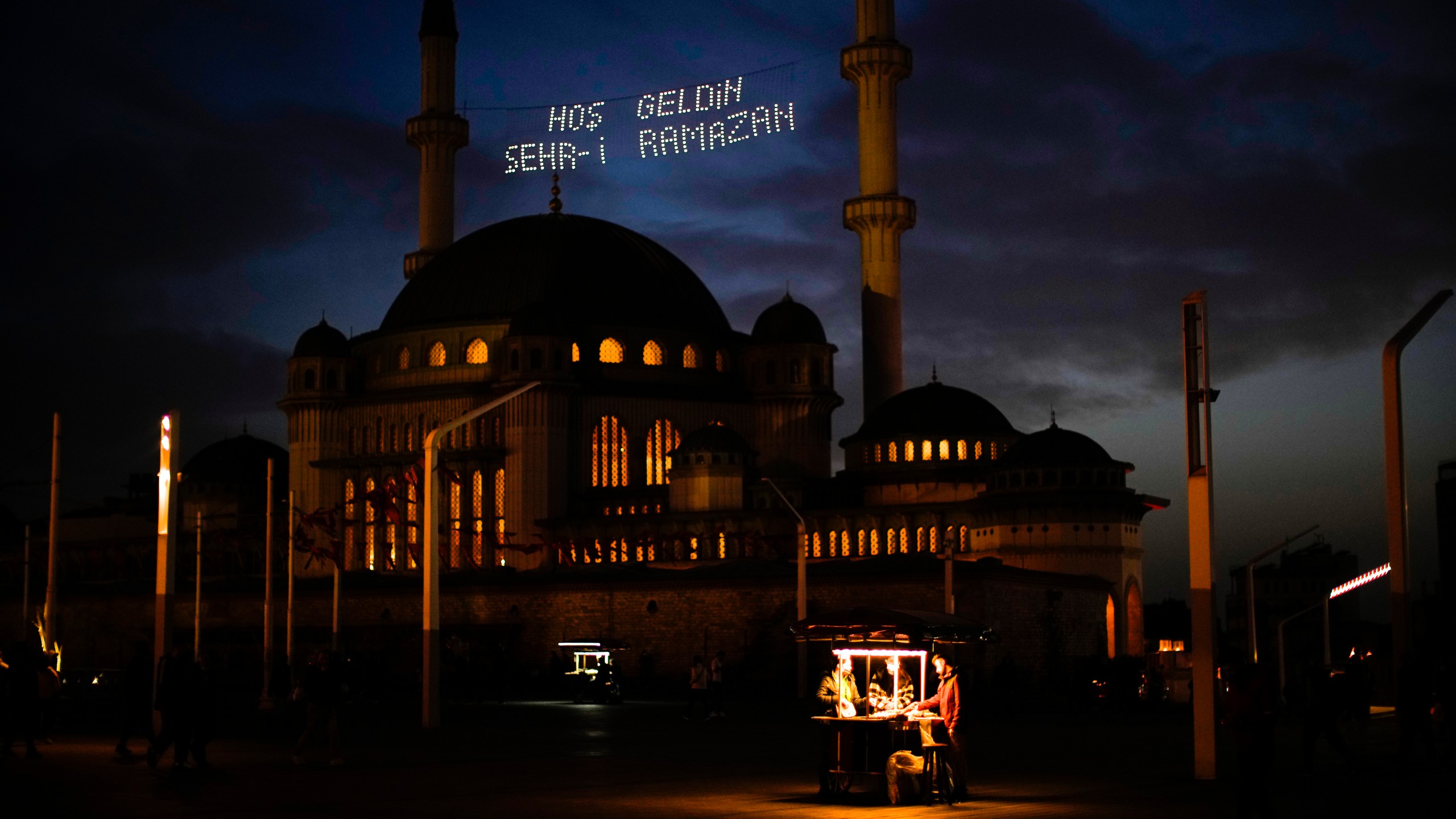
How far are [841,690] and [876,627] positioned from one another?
1.32 meters

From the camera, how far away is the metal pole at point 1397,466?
2575 cm

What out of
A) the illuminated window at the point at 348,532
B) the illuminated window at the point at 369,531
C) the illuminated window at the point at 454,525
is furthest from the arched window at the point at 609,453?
the illuminated window at the point at 348,532

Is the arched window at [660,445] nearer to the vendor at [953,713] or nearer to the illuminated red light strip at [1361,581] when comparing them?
the illuminated red light strip at [1361,581]

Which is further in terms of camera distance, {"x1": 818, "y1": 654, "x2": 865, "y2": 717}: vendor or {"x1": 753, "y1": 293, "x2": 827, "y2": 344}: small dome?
{"x1": 753, "y1": 293, "x2": 827, "y2": 344}: small dome

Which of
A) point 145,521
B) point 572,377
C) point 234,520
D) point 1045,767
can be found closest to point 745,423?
point 572,377

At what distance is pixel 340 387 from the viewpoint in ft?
294

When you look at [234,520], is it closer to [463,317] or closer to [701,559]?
[463,317]

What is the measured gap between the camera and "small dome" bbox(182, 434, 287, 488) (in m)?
102

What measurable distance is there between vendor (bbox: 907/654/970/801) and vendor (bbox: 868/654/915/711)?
1.14ft

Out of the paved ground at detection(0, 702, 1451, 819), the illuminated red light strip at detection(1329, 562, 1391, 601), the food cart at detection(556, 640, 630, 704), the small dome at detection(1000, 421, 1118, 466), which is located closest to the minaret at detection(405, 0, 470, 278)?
the small dome at detection(1000, 421, 1118, 466)

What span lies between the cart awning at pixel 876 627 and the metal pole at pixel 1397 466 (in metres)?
6.29

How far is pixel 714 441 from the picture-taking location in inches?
3142

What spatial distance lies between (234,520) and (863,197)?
35890 mm

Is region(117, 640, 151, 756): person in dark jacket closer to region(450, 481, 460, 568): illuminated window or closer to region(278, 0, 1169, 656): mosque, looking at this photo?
region(278, 0, 1169, 656): mosque
